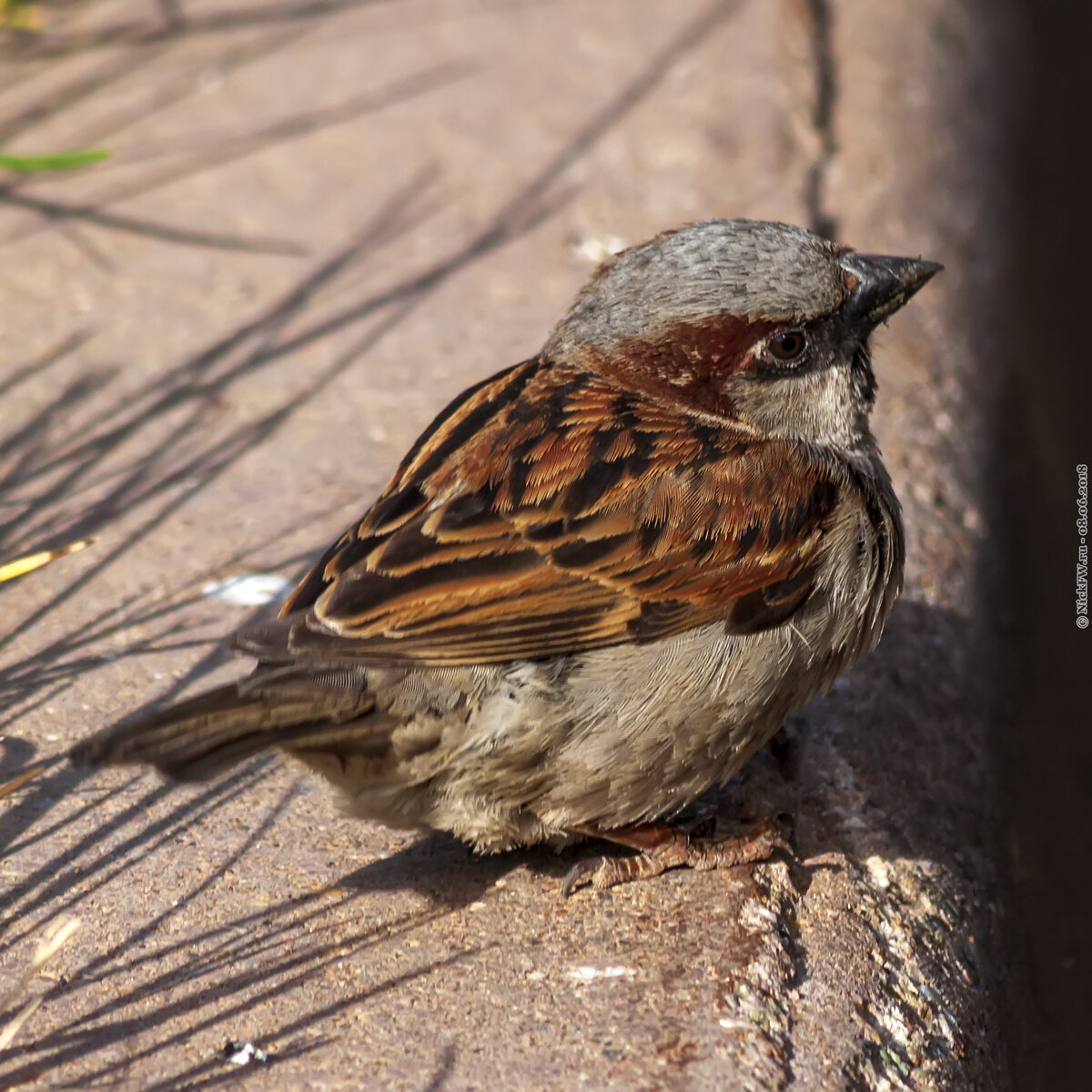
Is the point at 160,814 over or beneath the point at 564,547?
beneath

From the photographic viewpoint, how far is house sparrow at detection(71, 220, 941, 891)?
3031 mm

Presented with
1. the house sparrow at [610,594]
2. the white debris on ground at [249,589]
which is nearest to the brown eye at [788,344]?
the house sparrow at [610,594]

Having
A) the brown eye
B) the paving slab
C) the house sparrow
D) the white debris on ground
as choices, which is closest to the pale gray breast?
the house sparrow

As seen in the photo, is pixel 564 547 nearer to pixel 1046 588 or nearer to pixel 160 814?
pixel 160 814

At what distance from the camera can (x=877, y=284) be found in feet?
11.8

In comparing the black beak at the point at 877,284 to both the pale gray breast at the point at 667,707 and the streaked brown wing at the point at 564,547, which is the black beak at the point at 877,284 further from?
the pale gray breast at the point at 667,707

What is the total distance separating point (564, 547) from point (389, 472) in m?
1.48

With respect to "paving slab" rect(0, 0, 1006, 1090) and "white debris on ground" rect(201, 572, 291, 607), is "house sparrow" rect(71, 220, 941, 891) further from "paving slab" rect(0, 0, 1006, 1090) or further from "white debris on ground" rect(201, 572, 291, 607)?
"white debris on ground" rect(201, 572, 291, 607)

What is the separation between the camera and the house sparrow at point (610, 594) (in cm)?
303

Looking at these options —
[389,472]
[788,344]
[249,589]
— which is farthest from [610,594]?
[389,472]

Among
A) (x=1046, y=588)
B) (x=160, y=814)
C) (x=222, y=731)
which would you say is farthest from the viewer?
(x=1046, y=588)

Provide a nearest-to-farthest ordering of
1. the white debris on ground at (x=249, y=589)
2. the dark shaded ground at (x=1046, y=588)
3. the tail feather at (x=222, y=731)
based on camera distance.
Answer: the tail feather at (x=222, y=731) < the dark shaded ground at (x=1046, y=588) < the white debris on ground at (x=249, y=589)

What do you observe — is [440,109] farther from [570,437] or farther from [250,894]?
[250,894]

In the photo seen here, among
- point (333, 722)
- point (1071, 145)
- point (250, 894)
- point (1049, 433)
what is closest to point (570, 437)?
point (333, 722)
